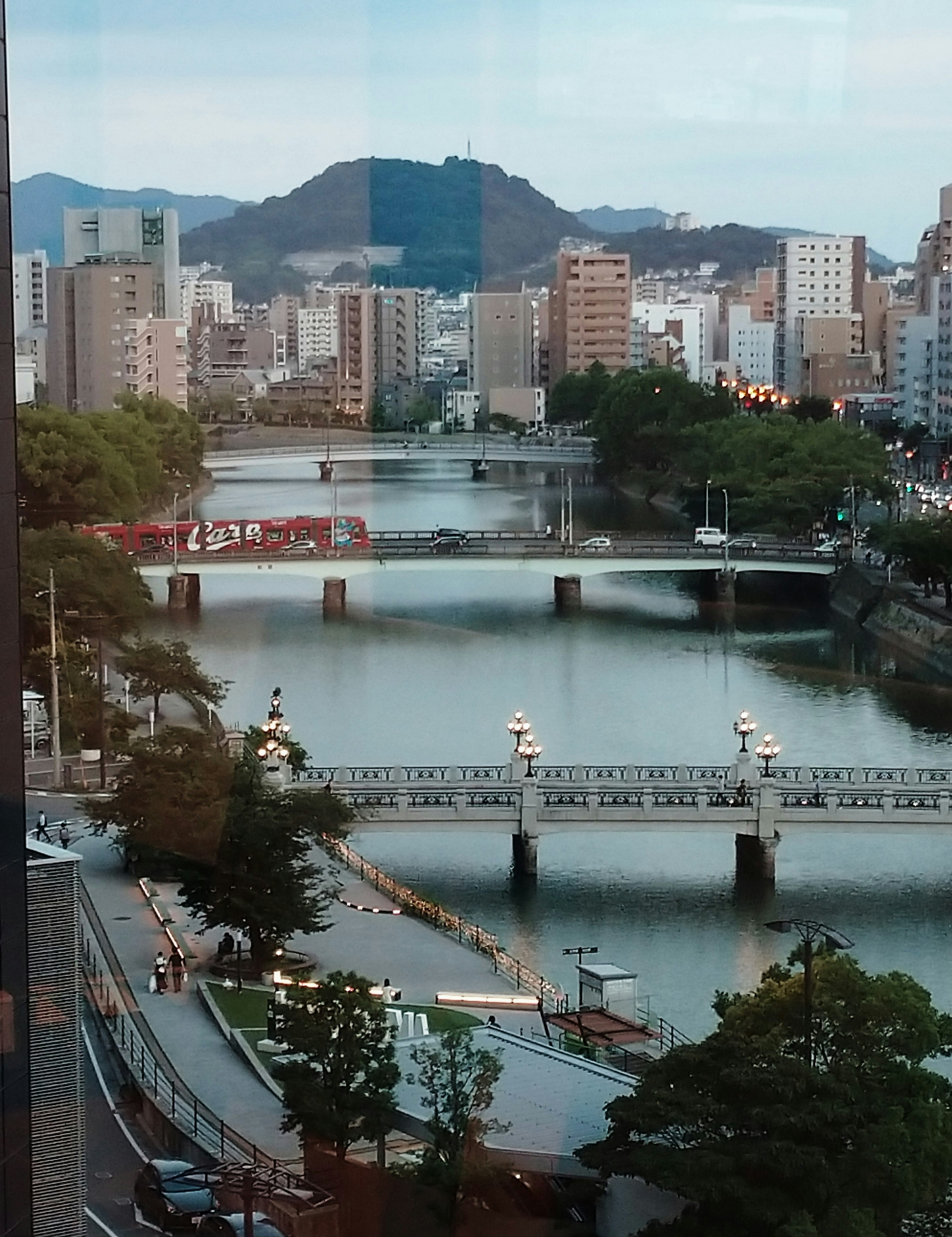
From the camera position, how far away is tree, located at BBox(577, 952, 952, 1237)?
246 centimetres

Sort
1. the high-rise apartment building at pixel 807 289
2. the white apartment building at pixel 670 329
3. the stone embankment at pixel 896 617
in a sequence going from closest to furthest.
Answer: the high-rise apartment building at pixel 807 289 < the stone embankment at pixel 896 617 < the white apartment building at pixel 670 329

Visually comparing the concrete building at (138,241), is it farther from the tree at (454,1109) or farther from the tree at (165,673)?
the tree at (454,1109)

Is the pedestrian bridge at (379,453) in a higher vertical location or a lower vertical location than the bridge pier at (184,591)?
higher

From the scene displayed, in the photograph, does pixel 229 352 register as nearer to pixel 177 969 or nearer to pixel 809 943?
pixel 177 969

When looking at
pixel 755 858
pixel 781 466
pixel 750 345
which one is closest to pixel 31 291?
pixel 755 858

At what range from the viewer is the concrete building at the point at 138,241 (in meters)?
4.04

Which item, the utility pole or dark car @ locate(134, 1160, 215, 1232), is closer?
dark car @ locate(134, 1160, 215, 1232)

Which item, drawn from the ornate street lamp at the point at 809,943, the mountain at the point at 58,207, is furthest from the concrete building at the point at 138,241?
the ornate street lamp at the point at 809,943

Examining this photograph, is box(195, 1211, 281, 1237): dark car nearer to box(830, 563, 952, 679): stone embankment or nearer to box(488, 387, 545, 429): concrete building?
box(488, 387, 545, 429): concrete building

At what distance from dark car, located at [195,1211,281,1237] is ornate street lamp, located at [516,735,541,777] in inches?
106

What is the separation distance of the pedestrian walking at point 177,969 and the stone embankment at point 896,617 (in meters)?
3.93

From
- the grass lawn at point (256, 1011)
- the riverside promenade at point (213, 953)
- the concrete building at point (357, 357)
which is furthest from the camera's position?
the concrete building at point (357, 357)

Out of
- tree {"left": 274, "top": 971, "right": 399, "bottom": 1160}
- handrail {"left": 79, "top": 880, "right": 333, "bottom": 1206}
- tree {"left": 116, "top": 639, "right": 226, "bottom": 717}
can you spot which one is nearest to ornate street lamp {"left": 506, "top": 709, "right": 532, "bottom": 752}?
tree {"left": 116, "top": 639, "right": 226, "bottom": 717}

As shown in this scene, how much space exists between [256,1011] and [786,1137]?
1203 millimetres
